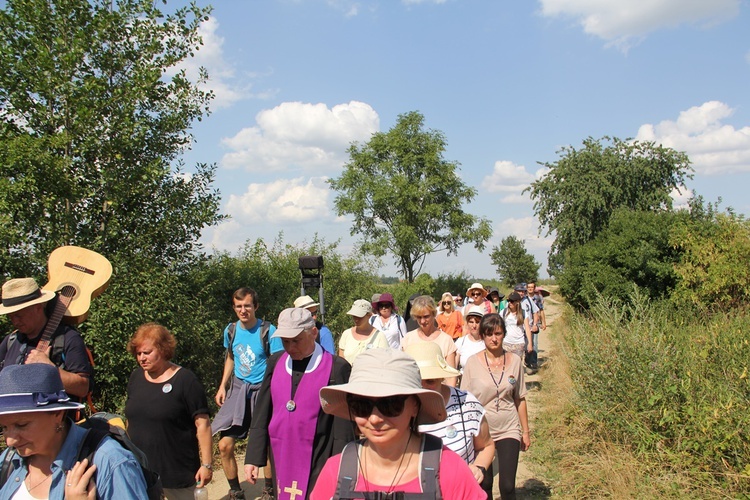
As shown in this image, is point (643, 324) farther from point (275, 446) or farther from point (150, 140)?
point (150, 140)

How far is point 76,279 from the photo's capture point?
4051 millimetres

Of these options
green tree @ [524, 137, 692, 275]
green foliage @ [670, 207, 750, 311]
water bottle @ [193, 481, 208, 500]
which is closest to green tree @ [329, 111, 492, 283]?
green tree @ [524, 137, 692, 275]

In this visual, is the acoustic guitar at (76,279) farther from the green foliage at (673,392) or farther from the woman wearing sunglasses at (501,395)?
the green foliage at (673,392)

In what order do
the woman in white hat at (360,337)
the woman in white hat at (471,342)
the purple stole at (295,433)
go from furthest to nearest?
1. the woman in white hat at (360,337)
2. the woman in white hat at (471,342)
3. the purple stole at (295,433)

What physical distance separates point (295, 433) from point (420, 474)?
1618 millimetres

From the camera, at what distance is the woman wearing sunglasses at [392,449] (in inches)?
81.3

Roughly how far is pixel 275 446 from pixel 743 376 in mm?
3863

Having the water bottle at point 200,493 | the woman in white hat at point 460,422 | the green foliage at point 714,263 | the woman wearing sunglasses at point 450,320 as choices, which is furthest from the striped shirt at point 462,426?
the green foliage at point 714,263

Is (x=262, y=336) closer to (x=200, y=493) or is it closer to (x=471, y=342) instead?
(x=200, y=493)

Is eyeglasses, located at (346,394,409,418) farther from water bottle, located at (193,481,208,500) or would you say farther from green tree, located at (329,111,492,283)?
green tree, located at (329,111,492,283)

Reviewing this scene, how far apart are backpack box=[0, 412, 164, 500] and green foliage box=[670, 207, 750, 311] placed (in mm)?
12977

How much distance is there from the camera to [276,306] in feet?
39.9

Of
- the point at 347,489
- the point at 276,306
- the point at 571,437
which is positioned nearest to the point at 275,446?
the point at 347,489

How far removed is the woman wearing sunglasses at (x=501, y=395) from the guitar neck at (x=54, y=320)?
2897 mm
